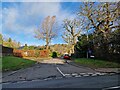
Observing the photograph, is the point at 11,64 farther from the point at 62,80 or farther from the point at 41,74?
the point at 62,80

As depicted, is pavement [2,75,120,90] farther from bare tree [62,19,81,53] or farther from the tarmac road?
bare tree [62,19,81,53]

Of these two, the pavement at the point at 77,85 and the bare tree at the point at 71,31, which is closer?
the pavement at the point at 77,85

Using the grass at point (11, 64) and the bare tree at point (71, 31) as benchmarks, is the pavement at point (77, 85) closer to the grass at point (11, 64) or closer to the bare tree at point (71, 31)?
the grass at point (11, 64)

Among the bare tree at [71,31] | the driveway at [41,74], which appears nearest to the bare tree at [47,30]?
the bare tree at [71,31]

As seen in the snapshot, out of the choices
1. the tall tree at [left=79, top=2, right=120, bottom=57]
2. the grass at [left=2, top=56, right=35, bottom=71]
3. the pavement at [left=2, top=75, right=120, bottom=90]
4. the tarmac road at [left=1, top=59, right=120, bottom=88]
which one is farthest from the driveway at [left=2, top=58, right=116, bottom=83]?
the tall tree at [left=79, top=2, right=120, bottom=57]

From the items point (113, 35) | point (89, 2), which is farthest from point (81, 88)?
point (89, 2)

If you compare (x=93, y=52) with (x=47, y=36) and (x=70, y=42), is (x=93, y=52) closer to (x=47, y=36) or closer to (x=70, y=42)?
(x=70, y=42)

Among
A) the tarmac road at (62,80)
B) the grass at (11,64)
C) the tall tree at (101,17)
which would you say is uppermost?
the tall tree at (101,17)

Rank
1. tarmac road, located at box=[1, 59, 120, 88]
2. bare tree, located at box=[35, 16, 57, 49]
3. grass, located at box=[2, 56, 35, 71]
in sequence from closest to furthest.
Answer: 1. tarmac road, located at box=[1, 59, 120, 88]
2. grass, located at box=[2, 56, 35, 71]
3. bare tree, located at box=[35, 16, 57, 49]

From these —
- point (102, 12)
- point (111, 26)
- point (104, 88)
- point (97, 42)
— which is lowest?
point (104, 88)

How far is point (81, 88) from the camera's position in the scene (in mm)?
9320

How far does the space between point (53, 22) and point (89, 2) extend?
35652mm

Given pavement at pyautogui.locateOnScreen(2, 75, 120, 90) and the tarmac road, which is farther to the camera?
the tarmac road

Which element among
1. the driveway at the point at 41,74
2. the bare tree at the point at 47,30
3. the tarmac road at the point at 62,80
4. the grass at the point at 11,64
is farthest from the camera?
the bare tree at the point at 47,30
